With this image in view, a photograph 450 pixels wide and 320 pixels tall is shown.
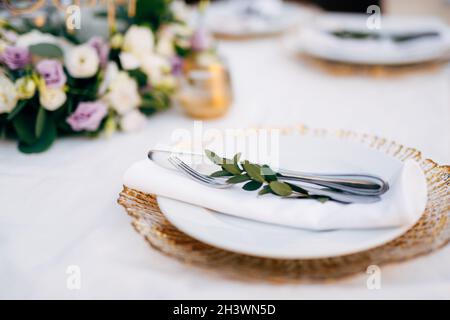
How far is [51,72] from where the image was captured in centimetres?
67

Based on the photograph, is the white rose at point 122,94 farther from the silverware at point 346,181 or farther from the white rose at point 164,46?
the silverware at point 346,181

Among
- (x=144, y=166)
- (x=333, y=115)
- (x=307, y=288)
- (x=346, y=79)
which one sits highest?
(x=346, y=79)

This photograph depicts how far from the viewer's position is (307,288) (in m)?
0.41

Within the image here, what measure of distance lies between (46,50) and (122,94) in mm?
130

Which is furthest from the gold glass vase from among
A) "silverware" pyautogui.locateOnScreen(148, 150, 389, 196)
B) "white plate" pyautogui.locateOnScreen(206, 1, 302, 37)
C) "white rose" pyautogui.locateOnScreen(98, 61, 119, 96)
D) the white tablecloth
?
"white plate" pyautogui.locateOnScreen(206, 1, 302, 37)

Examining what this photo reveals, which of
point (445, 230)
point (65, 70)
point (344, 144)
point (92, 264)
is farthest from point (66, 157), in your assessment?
point (445, 230)

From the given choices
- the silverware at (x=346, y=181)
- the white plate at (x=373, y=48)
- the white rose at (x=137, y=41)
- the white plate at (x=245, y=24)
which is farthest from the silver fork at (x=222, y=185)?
the white plate at (x=245, y=24)

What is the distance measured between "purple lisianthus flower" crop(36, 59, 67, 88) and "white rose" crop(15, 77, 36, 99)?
0.02 metres

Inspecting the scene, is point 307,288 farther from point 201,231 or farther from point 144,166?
point 144,166

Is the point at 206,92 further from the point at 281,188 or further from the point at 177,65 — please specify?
the point at 281,188

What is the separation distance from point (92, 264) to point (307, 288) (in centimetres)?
21

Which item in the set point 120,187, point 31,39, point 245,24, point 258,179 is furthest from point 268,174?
point 245,24

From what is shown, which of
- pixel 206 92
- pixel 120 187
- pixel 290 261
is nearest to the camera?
pixel 290 261

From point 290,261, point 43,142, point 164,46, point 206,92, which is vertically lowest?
point 290,261
